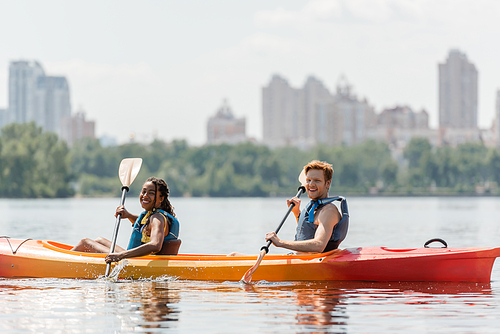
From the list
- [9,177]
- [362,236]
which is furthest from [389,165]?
[362,236]

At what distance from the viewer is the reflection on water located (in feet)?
26.3

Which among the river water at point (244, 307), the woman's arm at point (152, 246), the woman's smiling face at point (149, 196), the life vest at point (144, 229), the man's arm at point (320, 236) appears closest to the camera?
the river water at point (244, 307)

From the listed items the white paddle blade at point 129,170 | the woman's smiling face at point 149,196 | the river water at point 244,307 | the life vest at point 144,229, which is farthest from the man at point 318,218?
the white paddle blade at point 129,170

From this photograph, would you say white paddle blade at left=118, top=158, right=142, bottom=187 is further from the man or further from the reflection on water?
the man

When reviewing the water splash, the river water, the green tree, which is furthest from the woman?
the green tree

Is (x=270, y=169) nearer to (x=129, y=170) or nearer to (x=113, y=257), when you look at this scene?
(x=129, y=170)

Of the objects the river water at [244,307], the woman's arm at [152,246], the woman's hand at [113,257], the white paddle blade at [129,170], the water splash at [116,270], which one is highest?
the white paddle blade at [129,170]

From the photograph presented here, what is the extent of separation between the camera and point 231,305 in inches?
364

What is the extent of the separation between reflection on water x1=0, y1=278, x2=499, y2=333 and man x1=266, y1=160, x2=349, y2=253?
2.06ft

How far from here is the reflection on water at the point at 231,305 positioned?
8.03 metres

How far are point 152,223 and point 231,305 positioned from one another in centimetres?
185

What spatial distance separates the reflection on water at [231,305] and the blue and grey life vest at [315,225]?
0.69m

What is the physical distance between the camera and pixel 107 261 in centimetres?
1075

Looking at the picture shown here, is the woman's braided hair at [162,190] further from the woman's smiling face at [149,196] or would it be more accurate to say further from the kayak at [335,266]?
the kayak at [335,266]
